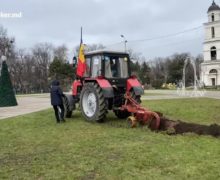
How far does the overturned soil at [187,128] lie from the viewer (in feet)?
29.0

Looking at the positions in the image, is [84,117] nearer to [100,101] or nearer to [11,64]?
[100,101]

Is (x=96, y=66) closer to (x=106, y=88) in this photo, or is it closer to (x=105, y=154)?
(x=106, y=88)

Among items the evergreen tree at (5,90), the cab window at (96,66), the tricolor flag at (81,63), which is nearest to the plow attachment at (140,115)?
the cab window at (96,66)

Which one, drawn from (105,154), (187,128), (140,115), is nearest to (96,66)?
(140,115)

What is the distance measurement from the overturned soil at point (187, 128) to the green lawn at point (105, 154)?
0.36m

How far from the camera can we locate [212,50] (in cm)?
8219

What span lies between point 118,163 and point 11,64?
74080 millimetres

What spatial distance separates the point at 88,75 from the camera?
13.1 meters

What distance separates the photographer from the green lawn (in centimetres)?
586

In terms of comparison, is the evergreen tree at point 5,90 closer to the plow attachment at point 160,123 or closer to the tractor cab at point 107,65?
the tractor cab at point 107,65

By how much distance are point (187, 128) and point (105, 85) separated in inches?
136

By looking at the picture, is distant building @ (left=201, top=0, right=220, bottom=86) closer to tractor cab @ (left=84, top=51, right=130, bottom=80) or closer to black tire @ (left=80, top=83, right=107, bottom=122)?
tractor cab @ (left=84, top=51, right=130, bottom=80)

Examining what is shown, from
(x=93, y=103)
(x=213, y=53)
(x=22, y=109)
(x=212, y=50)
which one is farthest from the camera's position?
(x=213, y=53)

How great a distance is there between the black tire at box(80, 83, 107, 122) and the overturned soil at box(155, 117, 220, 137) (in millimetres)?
2420
